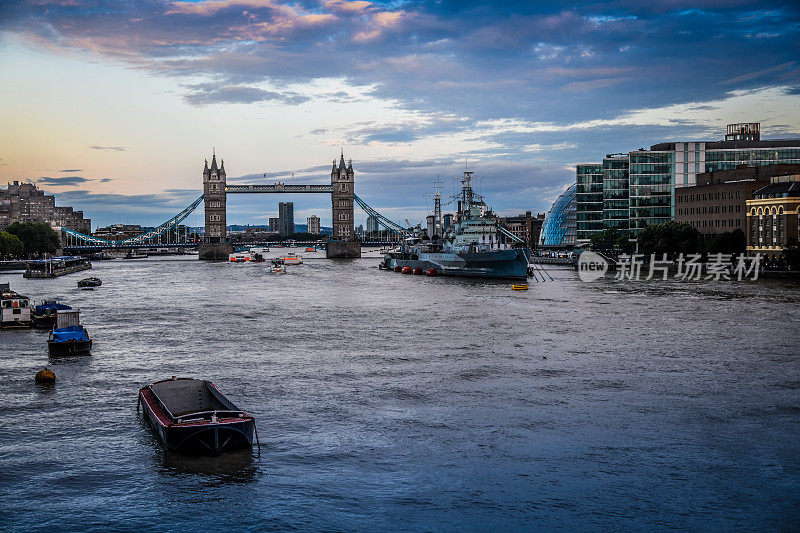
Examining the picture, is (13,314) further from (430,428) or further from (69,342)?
(430,428)

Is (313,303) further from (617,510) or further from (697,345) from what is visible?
(617,510)

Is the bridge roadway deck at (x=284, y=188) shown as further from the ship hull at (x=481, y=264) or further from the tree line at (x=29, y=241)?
the ship hull at (x=481, y=264)

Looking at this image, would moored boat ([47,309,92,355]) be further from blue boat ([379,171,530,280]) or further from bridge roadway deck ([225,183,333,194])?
bridge roadway deck ([225,183,333,194])

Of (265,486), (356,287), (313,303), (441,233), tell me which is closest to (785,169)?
(441,233)

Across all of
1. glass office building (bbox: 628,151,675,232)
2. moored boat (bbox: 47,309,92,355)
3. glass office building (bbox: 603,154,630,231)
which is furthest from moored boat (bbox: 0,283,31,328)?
glass office building (bbox: 603,154,630,231)

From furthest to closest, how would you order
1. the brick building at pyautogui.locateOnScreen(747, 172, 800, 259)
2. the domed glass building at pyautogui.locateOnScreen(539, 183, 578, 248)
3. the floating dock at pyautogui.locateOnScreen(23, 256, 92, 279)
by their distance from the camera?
the domed glass building at pyautogui.locateOnScreen(539, 183, 578, 248) < the floating dock at pyautogui.locateOnScreen(23, 256, 92, 279) < the brick building at pyautogui.locateOnScreen(747, 172, 800, 259)

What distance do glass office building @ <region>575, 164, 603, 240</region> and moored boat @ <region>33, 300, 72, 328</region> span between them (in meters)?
107

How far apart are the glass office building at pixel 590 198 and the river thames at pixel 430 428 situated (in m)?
95.5

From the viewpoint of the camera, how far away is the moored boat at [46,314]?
43438 mm

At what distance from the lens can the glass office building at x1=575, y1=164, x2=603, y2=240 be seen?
13612 cm

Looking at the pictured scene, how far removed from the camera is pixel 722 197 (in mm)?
96375

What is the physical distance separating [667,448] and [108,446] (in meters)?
14.5

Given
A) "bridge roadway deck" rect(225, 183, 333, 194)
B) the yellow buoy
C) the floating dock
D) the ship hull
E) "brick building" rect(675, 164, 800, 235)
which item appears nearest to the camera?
the yellow buoy

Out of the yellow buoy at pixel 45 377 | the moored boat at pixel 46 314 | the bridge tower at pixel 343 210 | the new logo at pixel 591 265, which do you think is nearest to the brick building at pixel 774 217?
the new logo at pixel 591 265
